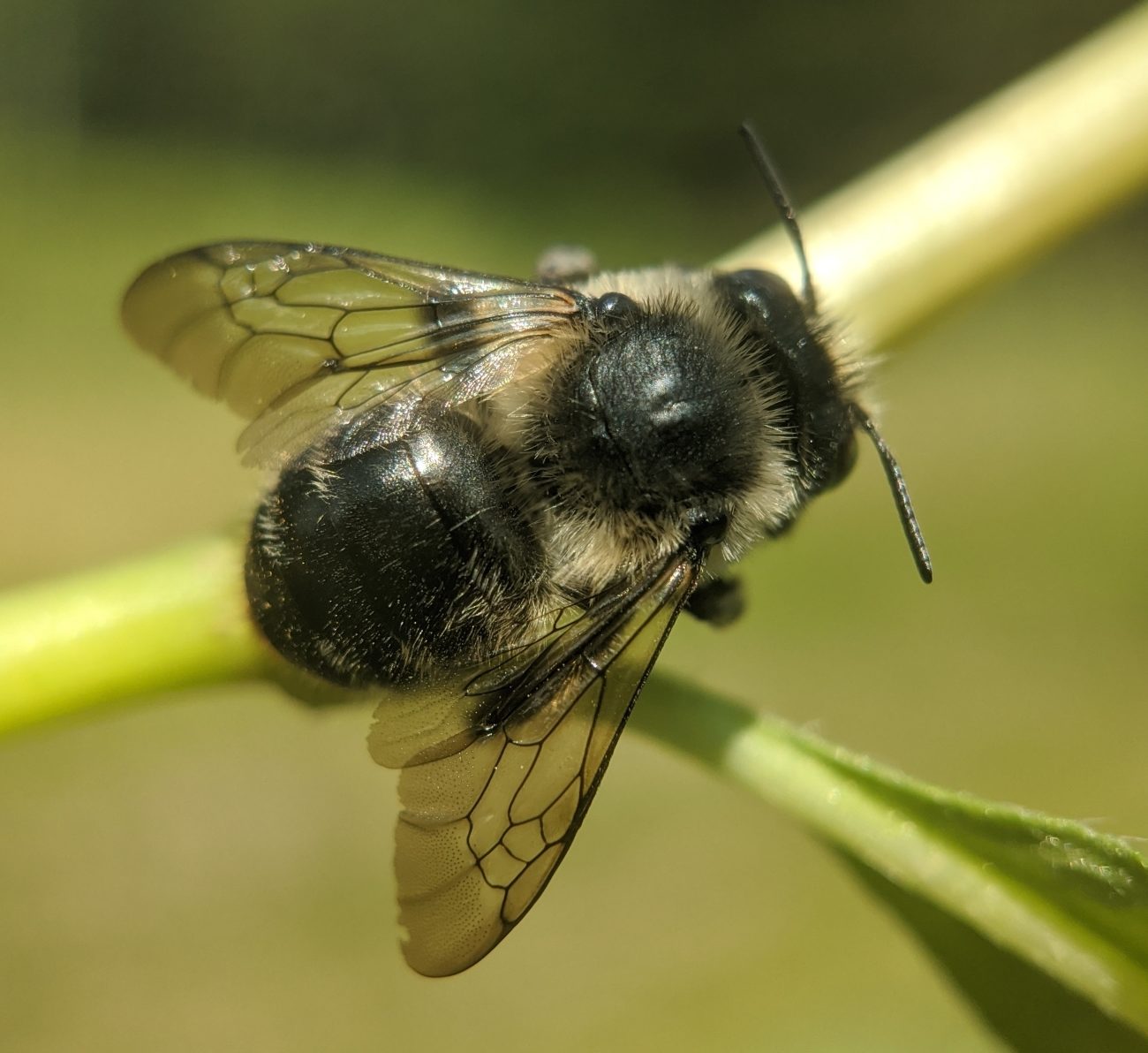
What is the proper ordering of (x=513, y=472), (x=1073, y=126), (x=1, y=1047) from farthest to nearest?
(x=1, y=1047) → (x=1073, y=126) → (x=513, y=472)

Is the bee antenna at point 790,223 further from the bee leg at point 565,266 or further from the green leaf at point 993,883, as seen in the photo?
the green leaf at point 993,883

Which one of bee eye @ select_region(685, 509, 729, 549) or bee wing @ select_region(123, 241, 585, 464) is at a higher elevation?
bee wing @ select_region(123, 241, 585, 464)

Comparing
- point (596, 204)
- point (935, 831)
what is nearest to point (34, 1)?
point (596, 204)

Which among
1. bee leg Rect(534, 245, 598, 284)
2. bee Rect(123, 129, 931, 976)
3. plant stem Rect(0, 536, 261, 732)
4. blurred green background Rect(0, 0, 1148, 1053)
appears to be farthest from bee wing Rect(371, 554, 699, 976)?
bee leg Rect(534, 245, 598, 284)

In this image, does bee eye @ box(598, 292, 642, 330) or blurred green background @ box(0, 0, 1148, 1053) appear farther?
blurred green background @ box(0, 0, 1148, 1053)

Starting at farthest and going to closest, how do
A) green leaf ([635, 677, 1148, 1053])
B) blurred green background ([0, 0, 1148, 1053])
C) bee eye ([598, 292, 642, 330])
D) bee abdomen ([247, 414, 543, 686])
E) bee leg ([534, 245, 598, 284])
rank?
blurred green background ([0, 0, 1148, 1053]) → bee leg ([534, 245, 598, 284]) → bee eye ([598, 292, 642, 330]) → bee abdomen ([247, 414, 543, 686]) → green leaf ([635, 677, 1148, 1053])

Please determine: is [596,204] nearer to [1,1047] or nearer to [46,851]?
[46,851]

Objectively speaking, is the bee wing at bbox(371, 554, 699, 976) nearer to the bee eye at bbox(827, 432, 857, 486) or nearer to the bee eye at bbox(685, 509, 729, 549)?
the bee eye at bbox(685, 509, 729, 549)
